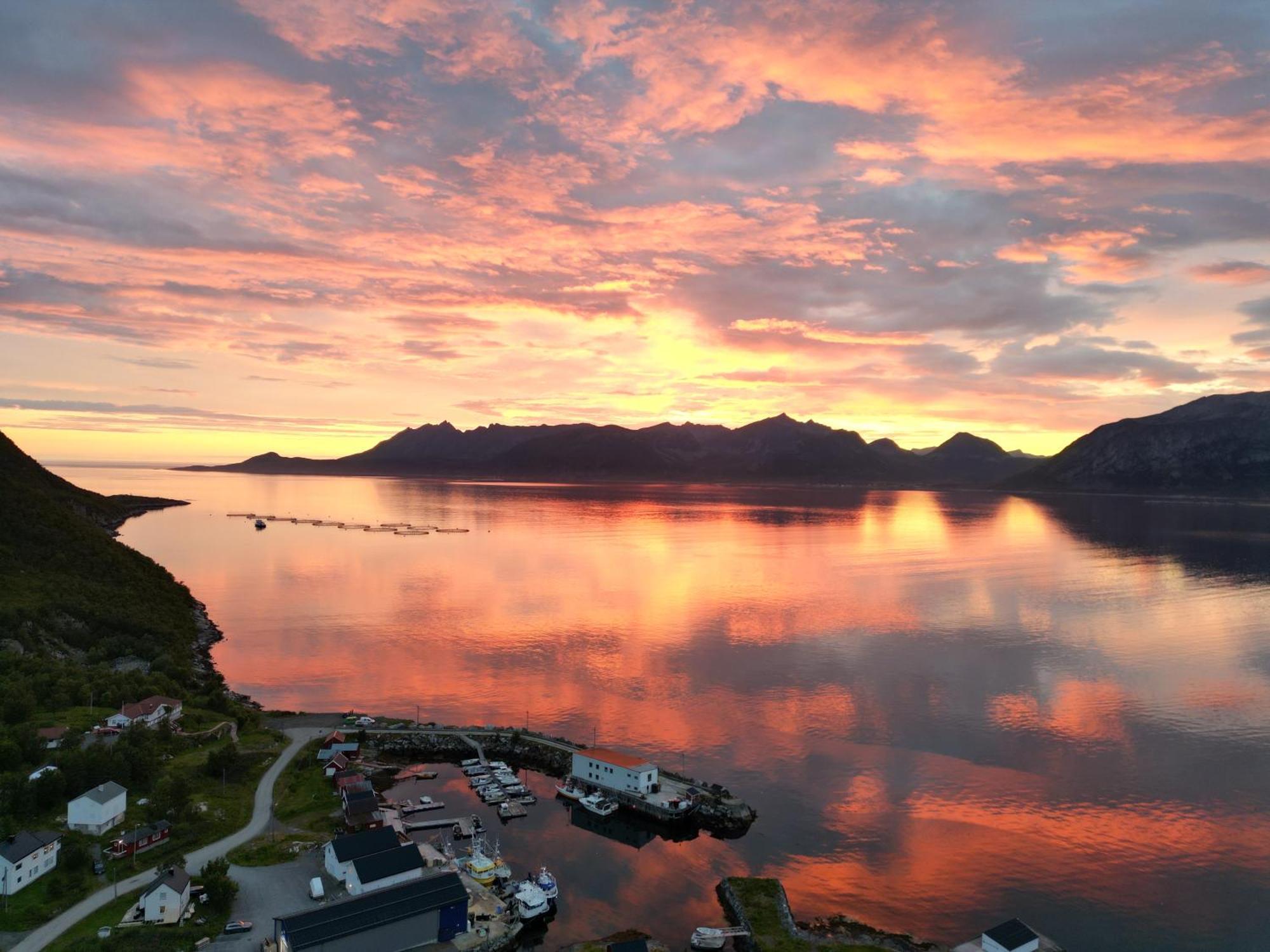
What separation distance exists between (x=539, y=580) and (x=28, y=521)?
4848cm

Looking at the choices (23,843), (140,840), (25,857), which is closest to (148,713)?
(140,840)

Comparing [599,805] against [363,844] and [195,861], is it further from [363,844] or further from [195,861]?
[195,861]

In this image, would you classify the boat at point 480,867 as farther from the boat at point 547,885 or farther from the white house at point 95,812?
the white house at point 95,812

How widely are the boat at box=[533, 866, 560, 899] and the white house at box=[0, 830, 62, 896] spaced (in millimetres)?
15661

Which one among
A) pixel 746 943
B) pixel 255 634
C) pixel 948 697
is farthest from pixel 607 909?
pixel 255 634

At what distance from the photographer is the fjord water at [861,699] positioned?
88.8ft

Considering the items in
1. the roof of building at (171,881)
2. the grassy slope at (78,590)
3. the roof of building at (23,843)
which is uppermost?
the grassy slope at (78,590)

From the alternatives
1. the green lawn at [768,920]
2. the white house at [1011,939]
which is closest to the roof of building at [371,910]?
the green lawn at [768,920]

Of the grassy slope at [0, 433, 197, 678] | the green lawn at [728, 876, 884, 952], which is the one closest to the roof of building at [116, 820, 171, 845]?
the grassy slope at [0, 433, 197, 678]

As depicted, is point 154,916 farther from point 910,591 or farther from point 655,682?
point 910,591

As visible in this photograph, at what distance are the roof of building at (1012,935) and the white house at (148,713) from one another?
35.2 meters

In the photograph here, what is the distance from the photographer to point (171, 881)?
22562mm

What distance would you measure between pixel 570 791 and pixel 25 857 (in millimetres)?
19687

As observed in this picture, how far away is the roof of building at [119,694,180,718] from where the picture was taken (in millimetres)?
35469
